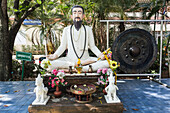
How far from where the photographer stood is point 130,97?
3.48m

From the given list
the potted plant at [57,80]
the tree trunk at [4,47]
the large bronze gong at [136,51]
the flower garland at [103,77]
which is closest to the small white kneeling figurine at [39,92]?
the potted plant at [57,80]

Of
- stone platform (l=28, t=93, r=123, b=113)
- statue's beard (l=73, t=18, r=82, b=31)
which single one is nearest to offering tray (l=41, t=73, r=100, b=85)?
stone platform (l=28, t=93, r=123, b=113)

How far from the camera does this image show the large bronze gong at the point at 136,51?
14.1ft

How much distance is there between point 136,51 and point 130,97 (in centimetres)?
149

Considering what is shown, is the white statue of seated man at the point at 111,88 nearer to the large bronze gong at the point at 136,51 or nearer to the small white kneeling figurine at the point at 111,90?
the small white kneeling figurine at the point at 111,90

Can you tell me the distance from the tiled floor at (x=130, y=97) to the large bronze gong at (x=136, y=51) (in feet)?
2.10

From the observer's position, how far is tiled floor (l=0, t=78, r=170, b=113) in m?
2.86

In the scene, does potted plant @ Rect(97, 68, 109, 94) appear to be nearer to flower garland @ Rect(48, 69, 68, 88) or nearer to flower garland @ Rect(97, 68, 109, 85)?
flower garland @ Rect(97, 68, 109, 85)

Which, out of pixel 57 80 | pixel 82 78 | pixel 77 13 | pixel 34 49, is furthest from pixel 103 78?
pixel 34 49

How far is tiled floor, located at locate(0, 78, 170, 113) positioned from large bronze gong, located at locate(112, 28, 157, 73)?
0.64 meters

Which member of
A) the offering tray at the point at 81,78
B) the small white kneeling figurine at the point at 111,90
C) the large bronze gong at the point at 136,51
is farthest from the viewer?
the large bronze gong at the point at 136,51

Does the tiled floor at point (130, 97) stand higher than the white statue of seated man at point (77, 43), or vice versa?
the white statue of seated man at point (77, 43)

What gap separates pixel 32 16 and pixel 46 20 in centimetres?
79

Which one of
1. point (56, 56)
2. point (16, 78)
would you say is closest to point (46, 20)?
point (16, 78)
